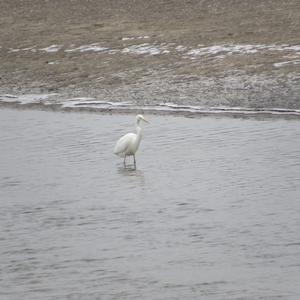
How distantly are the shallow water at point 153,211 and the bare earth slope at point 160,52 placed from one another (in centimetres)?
170

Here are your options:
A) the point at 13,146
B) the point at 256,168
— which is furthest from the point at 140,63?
the point at 256,168

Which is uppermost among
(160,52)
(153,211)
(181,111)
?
(153,211)

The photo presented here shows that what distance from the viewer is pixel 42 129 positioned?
63.3 feet

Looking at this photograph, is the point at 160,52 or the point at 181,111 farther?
the point at 160,52

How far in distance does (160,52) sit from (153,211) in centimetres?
1083

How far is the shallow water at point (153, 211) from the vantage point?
10414 mm

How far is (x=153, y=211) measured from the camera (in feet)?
43.6

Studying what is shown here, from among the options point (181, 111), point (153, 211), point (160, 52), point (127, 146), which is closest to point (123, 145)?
point (127, 146)

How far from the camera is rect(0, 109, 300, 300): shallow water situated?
1041 cm

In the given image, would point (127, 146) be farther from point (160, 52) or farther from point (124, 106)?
point (160, 52)

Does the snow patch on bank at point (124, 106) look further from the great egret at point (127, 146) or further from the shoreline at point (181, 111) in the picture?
the great egret at point (127, 146)

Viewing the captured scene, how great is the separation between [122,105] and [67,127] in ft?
6.33

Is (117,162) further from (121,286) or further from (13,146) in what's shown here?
(121,286)

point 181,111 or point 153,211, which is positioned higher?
point 153,211
